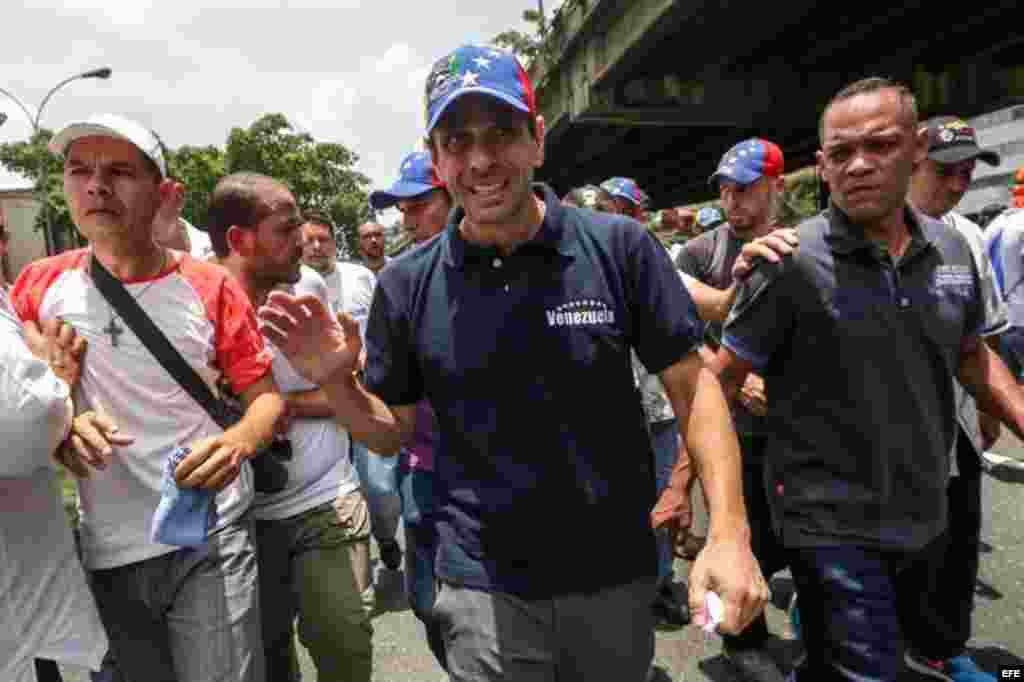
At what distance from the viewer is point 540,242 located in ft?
6.05

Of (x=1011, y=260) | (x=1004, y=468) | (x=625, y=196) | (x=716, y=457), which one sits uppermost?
(x=625, y=196)

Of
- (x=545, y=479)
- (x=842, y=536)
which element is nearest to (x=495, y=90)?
(x=545, y=479)

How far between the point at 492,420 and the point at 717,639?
8.27 feet

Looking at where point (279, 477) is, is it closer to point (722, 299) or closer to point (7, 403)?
point (7, 403)

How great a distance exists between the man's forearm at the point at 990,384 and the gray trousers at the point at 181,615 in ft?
8.33

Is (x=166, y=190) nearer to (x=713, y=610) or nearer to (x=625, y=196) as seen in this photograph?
(x=713, y=610)

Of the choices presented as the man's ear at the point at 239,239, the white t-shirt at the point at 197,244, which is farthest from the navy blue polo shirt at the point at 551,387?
the white t-shirt at the point at 197,244

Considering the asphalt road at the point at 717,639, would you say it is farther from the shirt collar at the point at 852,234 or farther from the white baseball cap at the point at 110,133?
the white baseball cap at the point at 110,133

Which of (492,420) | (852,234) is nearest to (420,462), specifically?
(492,420)

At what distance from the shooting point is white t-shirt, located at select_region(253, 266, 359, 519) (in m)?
2.82

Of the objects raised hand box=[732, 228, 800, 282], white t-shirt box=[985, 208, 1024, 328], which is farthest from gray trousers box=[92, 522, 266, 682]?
white t-shirt box=[985, 208, 1024, 328]

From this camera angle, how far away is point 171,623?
2.30 m

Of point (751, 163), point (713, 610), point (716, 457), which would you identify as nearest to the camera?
point (713, 610)

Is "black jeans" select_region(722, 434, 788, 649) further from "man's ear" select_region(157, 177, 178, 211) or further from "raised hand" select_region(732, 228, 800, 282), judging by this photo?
"man's ear" select_region(157, 177, 178, 211)
